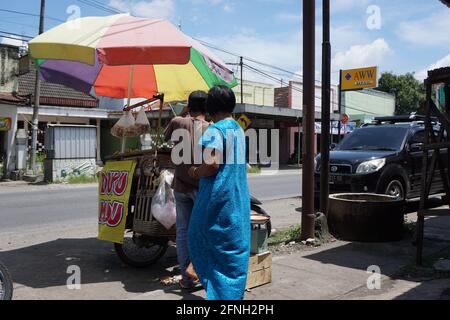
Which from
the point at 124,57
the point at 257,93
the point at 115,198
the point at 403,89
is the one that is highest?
the point at 403,89

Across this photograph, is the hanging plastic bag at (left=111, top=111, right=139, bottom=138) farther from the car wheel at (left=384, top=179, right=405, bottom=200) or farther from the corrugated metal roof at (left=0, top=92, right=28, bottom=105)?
the corrugated metal roof at (left=0, top=92, right=28, bottom=105)

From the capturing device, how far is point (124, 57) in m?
5.02

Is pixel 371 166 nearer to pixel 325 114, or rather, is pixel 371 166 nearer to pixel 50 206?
pixel 325 114

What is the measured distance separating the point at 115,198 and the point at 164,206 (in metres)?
0.74

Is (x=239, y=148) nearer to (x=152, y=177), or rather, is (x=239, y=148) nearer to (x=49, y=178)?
(x=152, y=177)

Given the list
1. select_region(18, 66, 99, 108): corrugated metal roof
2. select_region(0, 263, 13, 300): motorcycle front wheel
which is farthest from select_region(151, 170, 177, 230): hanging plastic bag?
select_region(18, 66, 99, 108): corrugated metal roof

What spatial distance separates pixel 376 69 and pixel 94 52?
1274 inches

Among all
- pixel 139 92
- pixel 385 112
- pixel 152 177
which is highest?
pixel 385 112

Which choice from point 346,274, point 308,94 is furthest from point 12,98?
point 346,274

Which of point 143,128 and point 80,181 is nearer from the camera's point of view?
point 143,128

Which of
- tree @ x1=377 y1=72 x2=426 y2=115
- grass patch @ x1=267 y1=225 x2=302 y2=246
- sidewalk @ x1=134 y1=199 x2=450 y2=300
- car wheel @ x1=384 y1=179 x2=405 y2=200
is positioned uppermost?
tree @ x1=377 y1=72 x2=426 y2=115

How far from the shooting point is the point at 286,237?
7105 millimetres

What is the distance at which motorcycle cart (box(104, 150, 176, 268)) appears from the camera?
5.11 meters

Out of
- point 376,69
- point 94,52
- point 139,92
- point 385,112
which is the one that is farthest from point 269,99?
point 94,52
